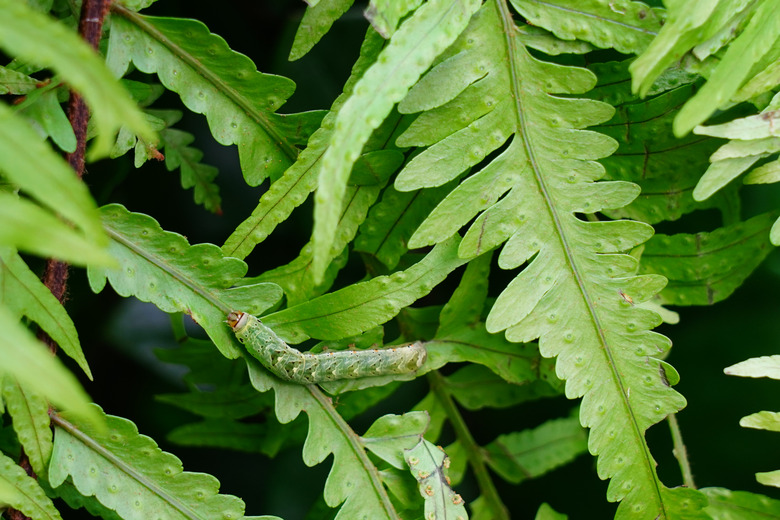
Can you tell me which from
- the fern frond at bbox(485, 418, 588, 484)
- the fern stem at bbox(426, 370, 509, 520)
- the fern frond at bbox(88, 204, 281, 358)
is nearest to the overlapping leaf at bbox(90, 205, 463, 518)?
the fern frond at bbox(88, 204, 281, 358)

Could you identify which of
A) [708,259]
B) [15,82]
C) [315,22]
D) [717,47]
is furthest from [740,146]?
[15,82]

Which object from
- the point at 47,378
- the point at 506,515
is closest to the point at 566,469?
the point at 506,515

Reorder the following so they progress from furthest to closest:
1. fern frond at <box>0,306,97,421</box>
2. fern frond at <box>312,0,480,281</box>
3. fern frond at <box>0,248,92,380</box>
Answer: fern frond at <box>0,248,92,380</box> → fern frond at <box>312,0,480,281</box> → fern frond at <box>0,306,97,421</box>

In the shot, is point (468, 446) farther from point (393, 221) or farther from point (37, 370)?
point (37, 370)

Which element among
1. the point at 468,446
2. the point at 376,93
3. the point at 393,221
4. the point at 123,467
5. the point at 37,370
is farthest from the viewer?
the point at 468,446

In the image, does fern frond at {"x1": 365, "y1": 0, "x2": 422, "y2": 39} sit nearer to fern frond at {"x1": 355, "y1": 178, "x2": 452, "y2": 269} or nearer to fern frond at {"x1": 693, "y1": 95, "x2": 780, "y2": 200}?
fern frond at {"x1": 355, "y1": 178, "x2": 452, "y2": 269}

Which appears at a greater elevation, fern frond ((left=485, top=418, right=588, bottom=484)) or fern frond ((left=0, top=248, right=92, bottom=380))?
fern frond ((left=0, top=248, right=92, bottom=380))

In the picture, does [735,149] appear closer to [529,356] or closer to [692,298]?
[692,298]
